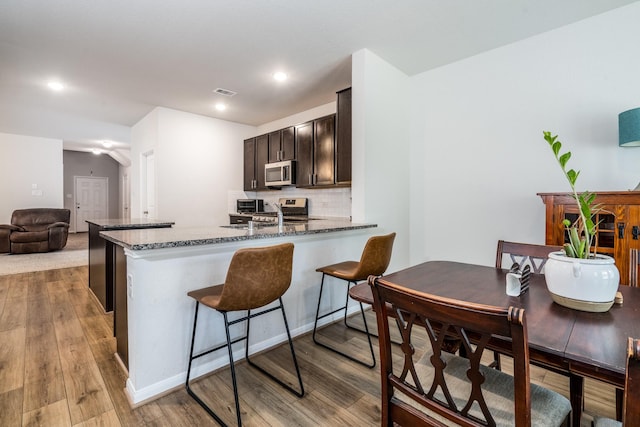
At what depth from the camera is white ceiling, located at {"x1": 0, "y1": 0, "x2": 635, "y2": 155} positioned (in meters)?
2.29

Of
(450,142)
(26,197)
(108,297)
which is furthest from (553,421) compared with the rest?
(26,197)

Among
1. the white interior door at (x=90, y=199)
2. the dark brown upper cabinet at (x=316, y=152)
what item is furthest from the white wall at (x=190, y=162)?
the white interior door at (x=90, y=199)

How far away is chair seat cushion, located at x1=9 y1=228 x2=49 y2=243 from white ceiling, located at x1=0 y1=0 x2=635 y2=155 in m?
2.97

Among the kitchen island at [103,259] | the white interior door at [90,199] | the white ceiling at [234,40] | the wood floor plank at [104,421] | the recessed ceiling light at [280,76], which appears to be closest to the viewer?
the wood floor plank at [104,421]

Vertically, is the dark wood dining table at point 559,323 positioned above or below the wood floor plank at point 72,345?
above

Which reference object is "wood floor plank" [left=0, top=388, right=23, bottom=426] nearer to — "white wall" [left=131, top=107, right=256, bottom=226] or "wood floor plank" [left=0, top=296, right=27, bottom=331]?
"wood floor plank" [left=0, top=296, right=27, bottom=331]

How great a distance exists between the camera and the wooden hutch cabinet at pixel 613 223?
75.4 inches

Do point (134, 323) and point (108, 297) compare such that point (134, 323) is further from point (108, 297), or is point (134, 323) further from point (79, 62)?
point (79, 62)

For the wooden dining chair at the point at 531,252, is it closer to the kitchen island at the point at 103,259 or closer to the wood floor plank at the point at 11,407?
the wood floor plank at the point at 11,407

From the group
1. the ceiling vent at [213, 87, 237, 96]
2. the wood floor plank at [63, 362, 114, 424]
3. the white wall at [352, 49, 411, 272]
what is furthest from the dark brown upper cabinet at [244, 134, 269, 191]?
the wood floor plank at [63, 362, 114, 424]

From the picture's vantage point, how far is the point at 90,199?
9656 mm

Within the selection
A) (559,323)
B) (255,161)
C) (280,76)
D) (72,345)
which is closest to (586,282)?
(559,323)

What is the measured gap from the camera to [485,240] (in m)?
3.04

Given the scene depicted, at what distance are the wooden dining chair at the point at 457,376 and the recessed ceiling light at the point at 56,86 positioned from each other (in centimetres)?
477
